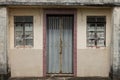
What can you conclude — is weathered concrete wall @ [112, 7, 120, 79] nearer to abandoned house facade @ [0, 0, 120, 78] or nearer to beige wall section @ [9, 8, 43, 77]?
abandoned house facade @ [0, 0, 120, 78]

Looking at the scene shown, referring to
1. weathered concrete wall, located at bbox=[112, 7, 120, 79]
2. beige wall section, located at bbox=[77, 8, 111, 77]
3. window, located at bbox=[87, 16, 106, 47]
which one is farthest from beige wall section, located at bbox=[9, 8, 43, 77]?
weathered concrete wall, located at bbox=[112, 7, 120, 79]

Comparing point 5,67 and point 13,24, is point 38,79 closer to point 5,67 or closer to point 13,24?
point 5,67

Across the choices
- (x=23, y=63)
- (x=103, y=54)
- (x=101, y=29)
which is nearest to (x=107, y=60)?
(x=103, y=54)

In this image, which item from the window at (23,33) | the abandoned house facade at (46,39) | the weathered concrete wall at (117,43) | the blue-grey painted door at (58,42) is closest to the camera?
the weathered concrete wall at (117,43)

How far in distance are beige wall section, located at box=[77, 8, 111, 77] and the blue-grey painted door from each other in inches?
19.0

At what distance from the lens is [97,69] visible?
13.9 m

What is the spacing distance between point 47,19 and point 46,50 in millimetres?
1336

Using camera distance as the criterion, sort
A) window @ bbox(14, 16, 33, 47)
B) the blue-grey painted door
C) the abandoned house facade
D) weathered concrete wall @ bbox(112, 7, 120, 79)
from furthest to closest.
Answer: the blue-grey painted door → window @ bbox(14, 16, 33, 47) → the abandoned house facade → weathered concrete wall @ bbox(112, 7, 120, 79)

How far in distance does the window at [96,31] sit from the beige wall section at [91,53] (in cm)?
17

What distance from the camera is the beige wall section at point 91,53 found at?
1389cm

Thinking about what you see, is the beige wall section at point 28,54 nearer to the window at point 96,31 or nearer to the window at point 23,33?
the window at point 23,33

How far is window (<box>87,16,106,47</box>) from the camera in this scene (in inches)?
549

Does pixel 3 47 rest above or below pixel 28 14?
below

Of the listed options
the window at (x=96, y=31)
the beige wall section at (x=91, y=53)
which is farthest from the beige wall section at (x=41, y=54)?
the window at (x=96, y=31)
